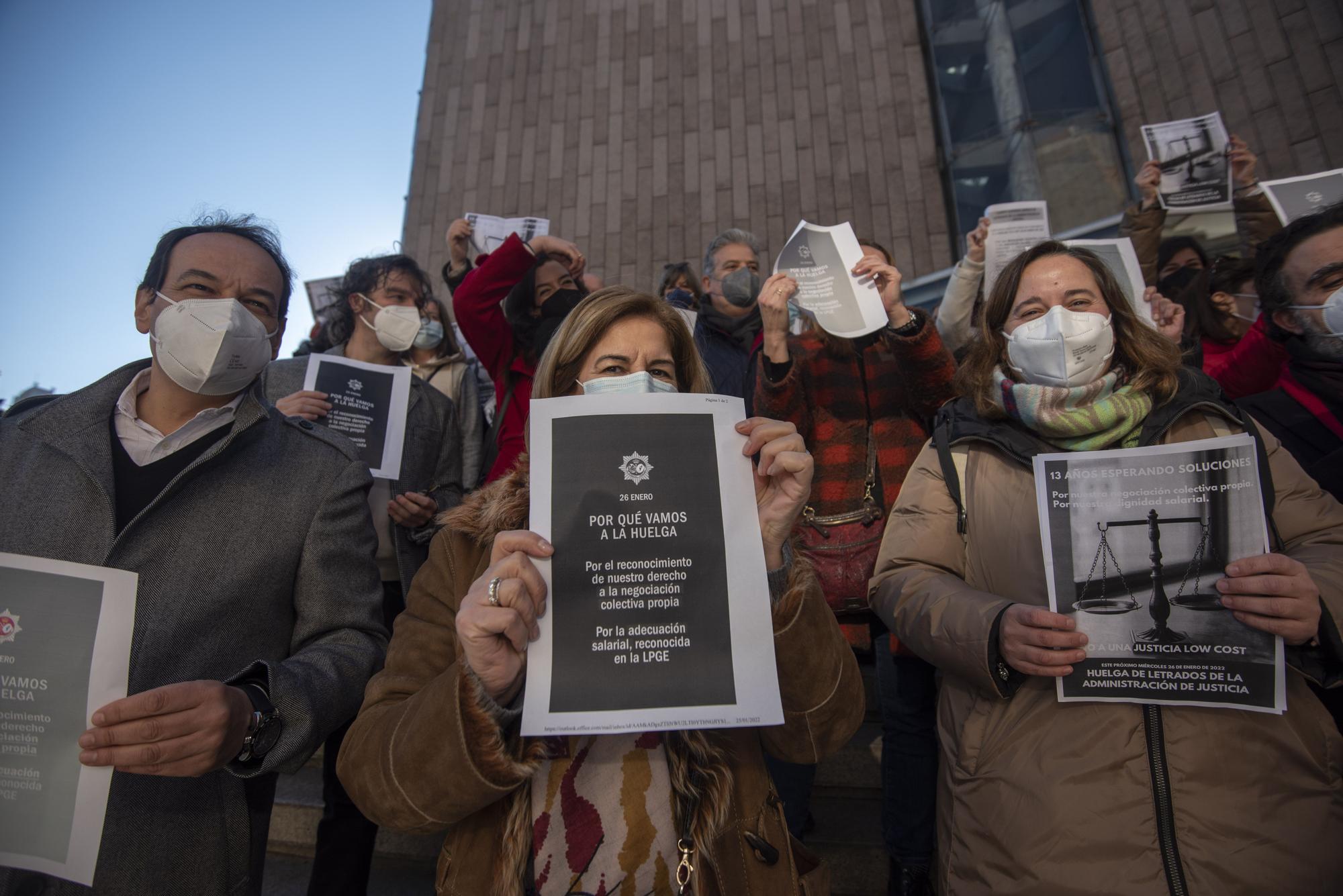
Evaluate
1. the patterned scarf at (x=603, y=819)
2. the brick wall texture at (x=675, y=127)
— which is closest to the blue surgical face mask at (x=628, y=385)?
the patterned scarf at (x=603, y=819)

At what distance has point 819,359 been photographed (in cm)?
295

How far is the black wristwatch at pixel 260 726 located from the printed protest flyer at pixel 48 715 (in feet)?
0.80

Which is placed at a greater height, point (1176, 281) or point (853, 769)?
point (1176, 281)

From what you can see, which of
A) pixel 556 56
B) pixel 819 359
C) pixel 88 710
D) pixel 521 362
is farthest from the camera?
pixel 556 56

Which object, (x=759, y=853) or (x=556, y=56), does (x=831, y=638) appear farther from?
(x=556, y=56)

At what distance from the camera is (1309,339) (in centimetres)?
242

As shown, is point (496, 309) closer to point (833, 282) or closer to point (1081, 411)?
point (833, 282)

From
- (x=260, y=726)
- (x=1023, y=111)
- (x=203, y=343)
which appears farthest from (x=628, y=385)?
(x=1023, y=111)

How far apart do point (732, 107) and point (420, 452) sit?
8.52 m

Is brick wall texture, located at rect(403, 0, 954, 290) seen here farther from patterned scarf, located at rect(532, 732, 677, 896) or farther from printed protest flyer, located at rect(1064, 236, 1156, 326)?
patterned scarf, located at rect(532, 732, 677, 896)

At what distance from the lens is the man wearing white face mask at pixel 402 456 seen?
2.42m

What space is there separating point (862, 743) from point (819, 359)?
5.69ft

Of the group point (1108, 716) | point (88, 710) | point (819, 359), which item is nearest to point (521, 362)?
point (819, 359)

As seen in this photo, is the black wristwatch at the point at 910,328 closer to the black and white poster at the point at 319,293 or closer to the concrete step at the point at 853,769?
the concrete step at the point at 853,769
